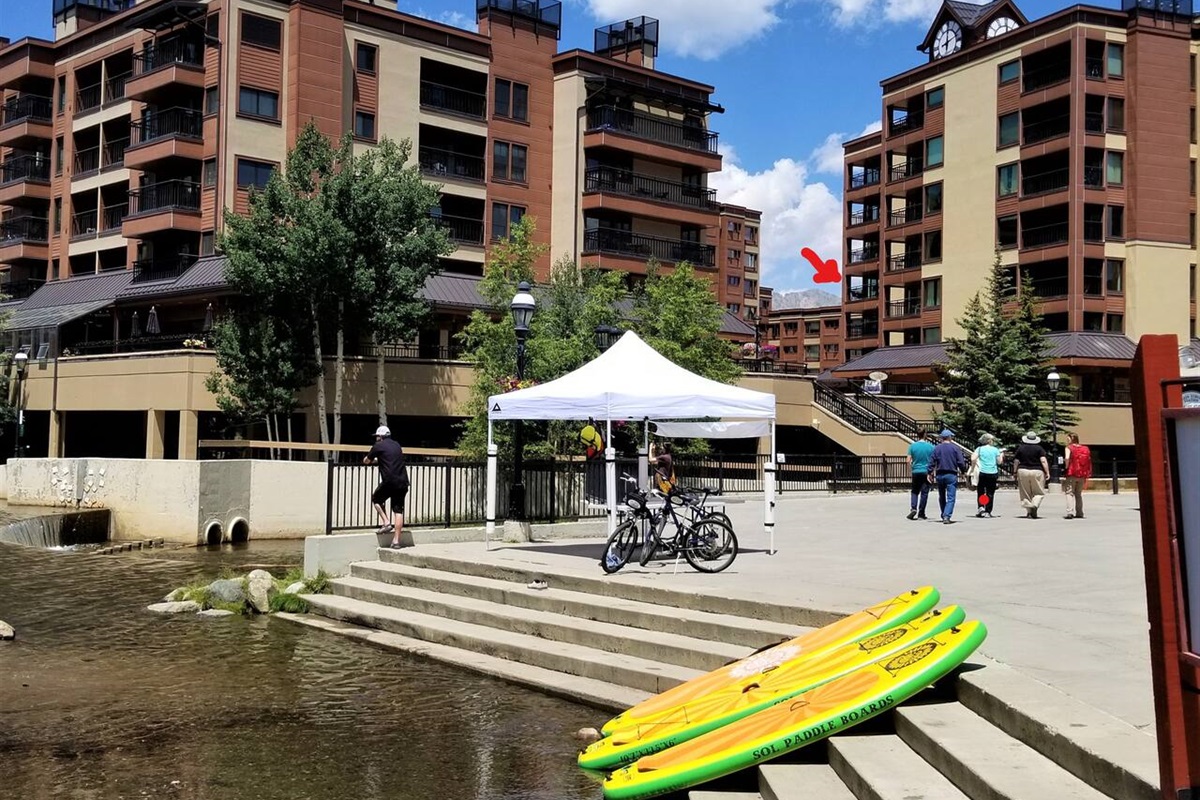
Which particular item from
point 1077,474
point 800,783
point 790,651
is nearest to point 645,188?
point 1077,474

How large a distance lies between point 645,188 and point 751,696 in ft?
156

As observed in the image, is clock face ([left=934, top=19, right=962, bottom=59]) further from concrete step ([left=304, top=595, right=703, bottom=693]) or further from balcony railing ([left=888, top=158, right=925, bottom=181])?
concrete step ([left=304, top=595, right=703, bottom=693])

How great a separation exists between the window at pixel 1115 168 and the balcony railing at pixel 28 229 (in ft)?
167

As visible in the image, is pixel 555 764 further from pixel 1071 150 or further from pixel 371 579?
pixel 1071 150

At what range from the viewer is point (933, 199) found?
6309 centimetres

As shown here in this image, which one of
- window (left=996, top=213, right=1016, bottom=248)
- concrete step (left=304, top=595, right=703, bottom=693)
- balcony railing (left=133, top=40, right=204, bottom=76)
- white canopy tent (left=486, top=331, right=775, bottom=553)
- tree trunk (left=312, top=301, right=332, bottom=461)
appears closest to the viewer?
concrete step (left=304, top=595, right=703, bottom=693)

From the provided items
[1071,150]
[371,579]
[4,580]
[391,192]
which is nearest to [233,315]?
[391,192]

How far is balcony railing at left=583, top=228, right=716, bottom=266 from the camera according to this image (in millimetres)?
51500

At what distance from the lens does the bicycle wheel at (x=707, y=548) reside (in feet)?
45.9

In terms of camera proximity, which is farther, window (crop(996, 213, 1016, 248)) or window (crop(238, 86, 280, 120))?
window (crop(996, 213, 1016, 248))

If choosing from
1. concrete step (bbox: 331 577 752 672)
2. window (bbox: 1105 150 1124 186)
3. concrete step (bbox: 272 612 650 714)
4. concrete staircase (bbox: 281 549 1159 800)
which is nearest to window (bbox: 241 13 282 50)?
concrete staircase (bbox: 281 549 1159 800)

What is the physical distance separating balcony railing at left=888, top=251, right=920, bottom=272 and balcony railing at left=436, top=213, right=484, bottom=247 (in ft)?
92.4

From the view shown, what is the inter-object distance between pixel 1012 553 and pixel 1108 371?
4345 cm

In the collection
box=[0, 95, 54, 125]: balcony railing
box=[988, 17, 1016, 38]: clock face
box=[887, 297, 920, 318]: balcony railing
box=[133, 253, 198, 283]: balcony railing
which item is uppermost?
box=[988, 17, 1016, 38]: clock face
